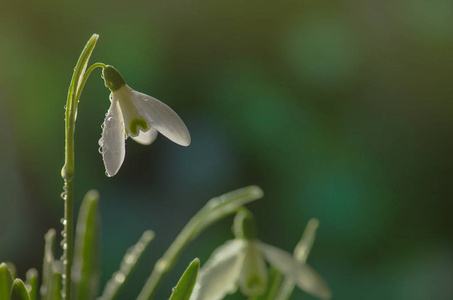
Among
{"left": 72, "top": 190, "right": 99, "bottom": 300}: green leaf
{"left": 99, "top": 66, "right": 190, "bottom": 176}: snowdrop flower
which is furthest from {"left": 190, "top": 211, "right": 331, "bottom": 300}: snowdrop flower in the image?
{"left": 99, "top": 66, "right": 190, "bottom": 176}: snowdrop flower

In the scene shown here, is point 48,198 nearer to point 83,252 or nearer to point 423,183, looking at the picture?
point 423,183

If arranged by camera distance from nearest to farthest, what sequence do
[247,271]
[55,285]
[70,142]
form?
1. [70,142]
2. [55,285]
3. [247,271]

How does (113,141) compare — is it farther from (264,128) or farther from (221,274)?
(264,128)

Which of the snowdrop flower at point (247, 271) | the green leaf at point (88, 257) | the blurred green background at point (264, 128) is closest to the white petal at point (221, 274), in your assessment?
the snowdrop flower at point (247, 271)

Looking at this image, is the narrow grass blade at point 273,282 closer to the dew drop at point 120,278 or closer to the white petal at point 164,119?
the dew drop at point 120,278

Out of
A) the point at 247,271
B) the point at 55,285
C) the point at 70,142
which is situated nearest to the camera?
the point at 70,142

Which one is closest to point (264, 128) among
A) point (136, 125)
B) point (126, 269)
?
point (126, 269)
